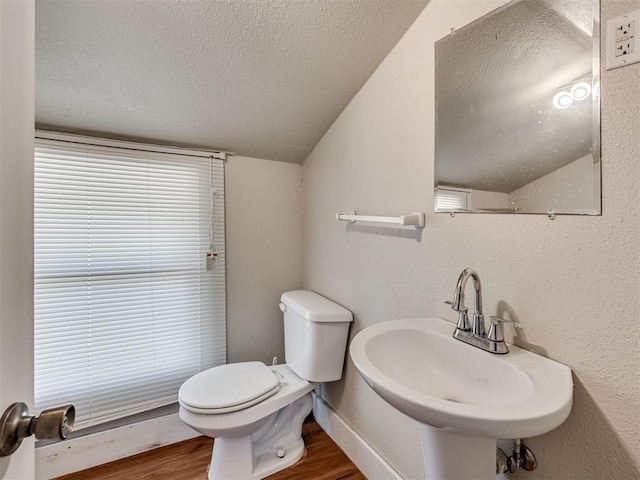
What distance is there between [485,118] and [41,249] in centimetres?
194

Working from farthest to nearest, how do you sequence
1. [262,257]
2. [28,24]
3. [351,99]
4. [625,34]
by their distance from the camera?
[262,257] < [351,99] < [625,34] < [28,24]

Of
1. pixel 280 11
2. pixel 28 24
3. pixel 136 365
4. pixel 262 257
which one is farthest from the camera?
pixel 262 257

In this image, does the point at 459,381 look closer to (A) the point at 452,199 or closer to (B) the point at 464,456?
(B) the point at 464,456

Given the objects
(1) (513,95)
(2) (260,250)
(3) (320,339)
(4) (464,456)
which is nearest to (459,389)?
(4) (464,456)

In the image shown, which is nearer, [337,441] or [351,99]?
[351,99]

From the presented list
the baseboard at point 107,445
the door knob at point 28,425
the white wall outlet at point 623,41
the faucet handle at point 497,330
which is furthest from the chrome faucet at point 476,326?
the baseboard at point 107,445

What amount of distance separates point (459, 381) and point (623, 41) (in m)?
0.94

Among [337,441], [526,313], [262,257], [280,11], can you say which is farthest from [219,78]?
[337,441]

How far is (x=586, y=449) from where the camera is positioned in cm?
74

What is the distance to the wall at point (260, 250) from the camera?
1944mm

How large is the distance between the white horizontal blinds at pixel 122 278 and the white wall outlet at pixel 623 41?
173 centimetres

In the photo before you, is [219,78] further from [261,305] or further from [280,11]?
[261,305]

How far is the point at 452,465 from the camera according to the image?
→ 0.79 m

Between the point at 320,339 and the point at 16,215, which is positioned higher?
the point at 16,215
